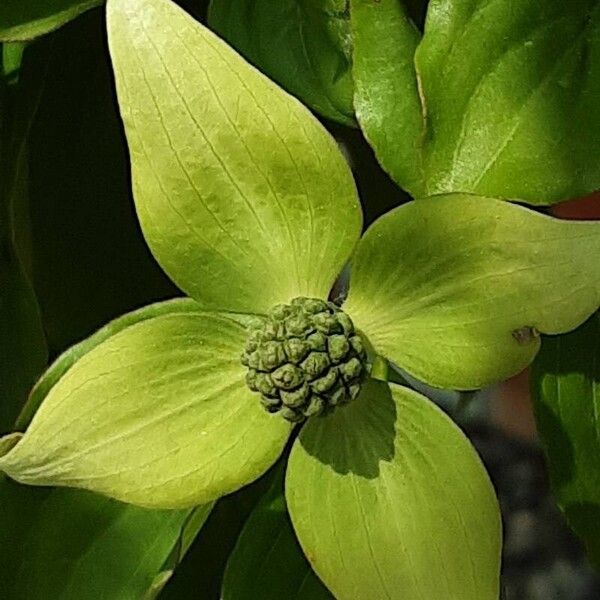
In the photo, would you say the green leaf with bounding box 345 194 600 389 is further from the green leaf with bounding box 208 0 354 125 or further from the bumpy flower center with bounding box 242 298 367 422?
the green leaf with bounding box 208 0 354 125

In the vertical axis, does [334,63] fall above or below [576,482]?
above

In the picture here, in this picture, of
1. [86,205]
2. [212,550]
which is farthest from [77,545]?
[86,205]

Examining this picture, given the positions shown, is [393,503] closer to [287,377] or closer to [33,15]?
[287,377]

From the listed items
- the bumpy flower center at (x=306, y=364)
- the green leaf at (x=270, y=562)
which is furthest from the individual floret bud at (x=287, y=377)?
the green leaf at (x=270, y=562)

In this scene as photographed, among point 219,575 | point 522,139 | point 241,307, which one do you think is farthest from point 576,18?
point 219,575

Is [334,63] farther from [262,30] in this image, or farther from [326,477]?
[326,477]
